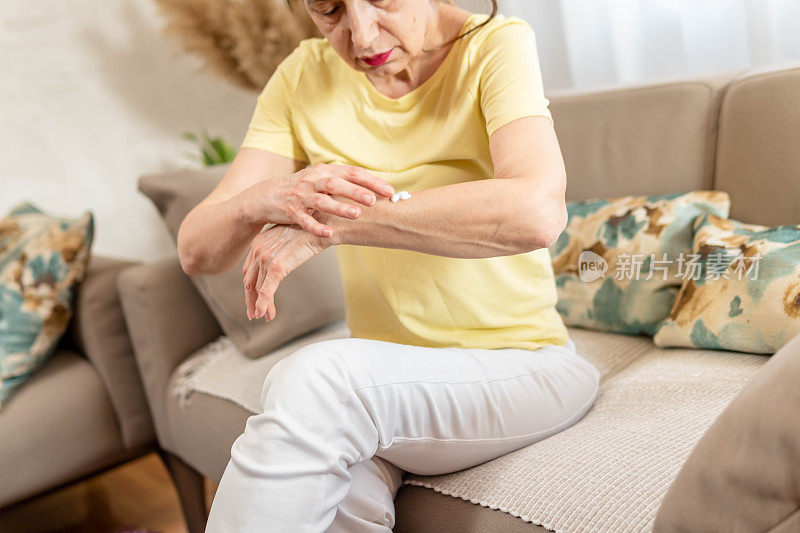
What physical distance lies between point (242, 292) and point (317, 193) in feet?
2.43

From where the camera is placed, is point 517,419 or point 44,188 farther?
point 44,188

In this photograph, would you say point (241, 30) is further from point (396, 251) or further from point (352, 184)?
point (352, 184)

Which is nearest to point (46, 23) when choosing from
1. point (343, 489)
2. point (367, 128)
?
point (367, 128)

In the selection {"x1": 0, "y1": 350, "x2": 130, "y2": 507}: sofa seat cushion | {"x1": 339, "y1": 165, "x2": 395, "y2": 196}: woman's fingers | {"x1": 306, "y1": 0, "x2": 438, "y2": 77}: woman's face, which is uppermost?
{"x1": 306, "y1": 0, "x2": 438, "y2": 77}: woman's face

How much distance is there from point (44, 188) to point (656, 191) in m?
2.24

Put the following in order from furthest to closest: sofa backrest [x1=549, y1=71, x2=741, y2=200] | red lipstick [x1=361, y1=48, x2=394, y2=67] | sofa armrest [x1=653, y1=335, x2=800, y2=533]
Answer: sofa backrest [x1=549, y1=71, x2=741, y2=200]
red lipstick [x1=361, y1=48, x2=394, y2=67]
sofa armrest [x1=653, y1=335, x2=800, y2=533]

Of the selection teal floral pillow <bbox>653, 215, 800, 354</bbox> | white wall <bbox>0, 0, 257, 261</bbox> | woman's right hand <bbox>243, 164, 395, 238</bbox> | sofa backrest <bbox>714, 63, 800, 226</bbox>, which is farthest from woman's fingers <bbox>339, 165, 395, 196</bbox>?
white wall <bbox>0, 0, 257, 261</bbox>

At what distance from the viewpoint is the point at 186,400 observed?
62.5 inches

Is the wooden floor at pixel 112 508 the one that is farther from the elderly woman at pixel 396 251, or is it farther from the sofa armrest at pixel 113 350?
the elderly woman at pixel 396 251

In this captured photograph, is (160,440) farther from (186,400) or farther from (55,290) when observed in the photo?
(55,290)

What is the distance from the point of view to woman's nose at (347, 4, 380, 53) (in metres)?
0.99

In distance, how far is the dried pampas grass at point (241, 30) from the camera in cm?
238

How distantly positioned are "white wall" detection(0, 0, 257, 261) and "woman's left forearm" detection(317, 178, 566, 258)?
6.55 ft

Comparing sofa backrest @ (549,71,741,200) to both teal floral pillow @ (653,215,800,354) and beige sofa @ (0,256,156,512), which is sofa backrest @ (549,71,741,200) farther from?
beige sofa @ (0,256,156,512)
